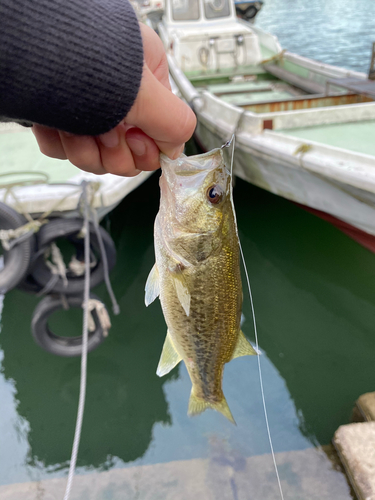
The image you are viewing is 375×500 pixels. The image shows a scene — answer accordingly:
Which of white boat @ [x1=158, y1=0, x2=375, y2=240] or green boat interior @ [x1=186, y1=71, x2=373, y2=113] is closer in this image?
white boat @ [x1=158, y1=0, x2=375, y2=240]

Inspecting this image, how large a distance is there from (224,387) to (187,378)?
405 millimetres

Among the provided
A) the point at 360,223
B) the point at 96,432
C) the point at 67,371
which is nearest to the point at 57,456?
the point at 96,432

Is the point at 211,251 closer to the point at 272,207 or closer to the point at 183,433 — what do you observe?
the point at 183,433

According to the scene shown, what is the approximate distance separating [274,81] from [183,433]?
25.6ft

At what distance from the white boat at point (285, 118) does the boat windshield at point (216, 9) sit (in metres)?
0.76

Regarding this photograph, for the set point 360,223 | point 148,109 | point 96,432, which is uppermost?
point 148,109

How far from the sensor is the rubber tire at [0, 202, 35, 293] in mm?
3207

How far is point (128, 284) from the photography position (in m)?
4.75

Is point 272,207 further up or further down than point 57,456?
further up

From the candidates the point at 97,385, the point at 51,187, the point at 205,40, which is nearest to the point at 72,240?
the point at 51,187

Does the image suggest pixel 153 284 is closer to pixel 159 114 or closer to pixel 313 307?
pixel 159 114

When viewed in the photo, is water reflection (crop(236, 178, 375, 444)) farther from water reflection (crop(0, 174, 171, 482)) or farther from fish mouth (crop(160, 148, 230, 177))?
fish mouth (crop(160, 148, 230, 177))

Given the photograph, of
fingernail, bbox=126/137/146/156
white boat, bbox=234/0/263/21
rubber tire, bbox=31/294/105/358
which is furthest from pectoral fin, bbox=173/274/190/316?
white boat, bbox=234/0/263/21

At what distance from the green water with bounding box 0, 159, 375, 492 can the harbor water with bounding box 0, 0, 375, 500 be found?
0.04ft
